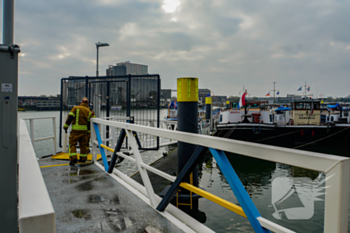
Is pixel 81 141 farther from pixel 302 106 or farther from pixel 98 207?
pixel 302 106

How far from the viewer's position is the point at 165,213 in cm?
289

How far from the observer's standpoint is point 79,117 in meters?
5.57

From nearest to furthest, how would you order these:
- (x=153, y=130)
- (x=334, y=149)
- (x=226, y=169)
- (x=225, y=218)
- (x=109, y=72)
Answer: (x=226, y=169), (x=153, y=130), (x=225, y=218), (x=109, y=72), (x=334, y=149)

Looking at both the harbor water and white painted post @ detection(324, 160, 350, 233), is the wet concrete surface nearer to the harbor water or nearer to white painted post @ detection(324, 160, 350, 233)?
white painted post @ detection(324, 160, 350, 233)

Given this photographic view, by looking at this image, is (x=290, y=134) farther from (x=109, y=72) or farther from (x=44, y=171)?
(x=44, y=171)

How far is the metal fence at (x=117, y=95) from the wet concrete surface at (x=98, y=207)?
307cm

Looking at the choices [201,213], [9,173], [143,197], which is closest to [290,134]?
[201,213]

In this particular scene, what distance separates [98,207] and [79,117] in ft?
9.81

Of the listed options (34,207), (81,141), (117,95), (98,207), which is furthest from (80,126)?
(34,207)

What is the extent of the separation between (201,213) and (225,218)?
1.80 ft

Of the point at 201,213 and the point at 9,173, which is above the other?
the point at 9,173

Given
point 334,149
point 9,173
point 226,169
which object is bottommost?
point 334,149

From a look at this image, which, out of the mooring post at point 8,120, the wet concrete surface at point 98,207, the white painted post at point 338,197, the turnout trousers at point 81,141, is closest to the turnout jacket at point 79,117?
the turnout trousers at point 81,141

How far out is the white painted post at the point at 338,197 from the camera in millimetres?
1166
